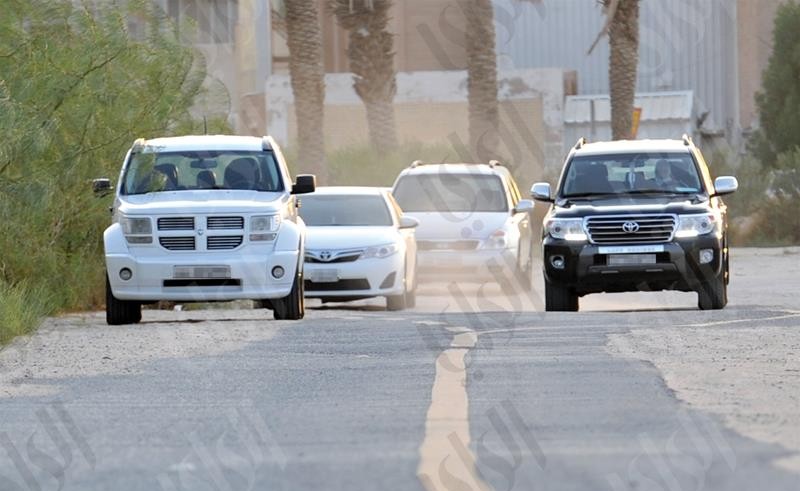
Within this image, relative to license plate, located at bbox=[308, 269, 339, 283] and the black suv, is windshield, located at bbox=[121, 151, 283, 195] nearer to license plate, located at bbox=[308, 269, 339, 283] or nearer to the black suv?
license plate, located at bbox=[308, 269, 339, 283]

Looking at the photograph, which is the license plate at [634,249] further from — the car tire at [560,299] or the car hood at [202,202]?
the car hood at [202,202]

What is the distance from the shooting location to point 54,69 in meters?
20.2

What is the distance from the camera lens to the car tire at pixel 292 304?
64.4 feet

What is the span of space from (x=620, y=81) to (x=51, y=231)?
21.9 m

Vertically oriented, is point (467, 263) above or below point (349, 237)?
below

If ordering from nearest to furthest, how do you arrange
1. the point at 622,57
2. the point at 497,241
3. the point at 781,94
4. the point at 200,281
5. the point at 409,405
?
the point at 409,405, the point at 200,281, the point at 497,241, the point at 622,57, the point at 781,94

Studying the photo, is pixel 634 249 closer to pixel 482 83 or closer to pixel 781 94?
pixel 482 83

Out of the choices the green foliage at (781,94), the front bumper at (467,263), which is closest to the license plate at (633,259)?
the front bumper at (467,263)

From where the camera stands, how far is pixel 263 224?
19.6 meters

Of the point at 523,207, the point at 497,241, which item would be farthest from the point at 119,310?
the point at 497,241

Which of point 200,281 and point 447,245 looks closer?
point 200,281

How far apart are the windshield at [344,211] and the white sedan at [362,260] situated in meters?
0.02

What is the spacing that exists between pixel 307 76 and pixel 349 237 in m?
15.1

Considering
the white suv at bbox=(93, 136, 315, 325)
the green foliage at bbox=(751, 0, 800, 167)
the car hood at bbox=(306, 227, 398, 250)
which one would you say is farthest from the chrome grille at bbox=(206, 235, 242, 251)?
the green foliage at bbox=(751, 0, 800, 167)
